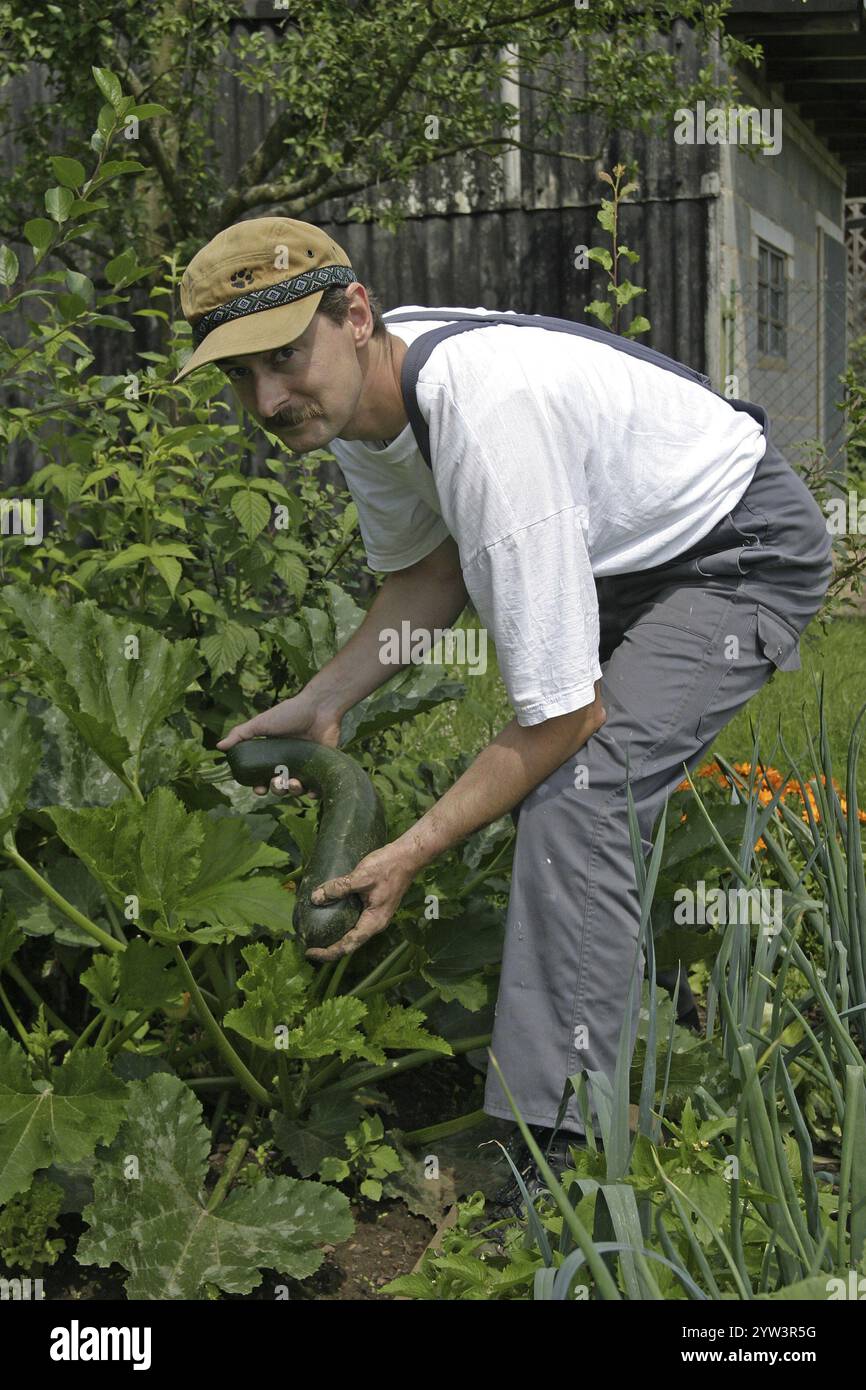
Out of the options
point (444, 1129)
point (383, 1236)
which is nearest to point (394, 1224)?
point (383, 1236)

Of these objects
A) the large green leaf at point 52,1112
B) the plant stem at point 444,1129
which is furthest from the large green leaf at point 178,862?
the plant stem at point 444,1129

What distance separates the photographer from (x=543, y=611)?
2.16 meters

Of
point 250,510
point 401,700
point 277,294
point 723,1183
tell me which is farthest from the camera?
point 250,510

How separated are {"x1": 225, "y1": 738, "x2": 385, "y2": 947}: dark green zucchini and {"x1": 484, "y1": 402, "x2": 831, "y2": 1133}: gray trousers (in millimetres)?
267

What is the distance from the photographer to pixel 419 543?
287 cm

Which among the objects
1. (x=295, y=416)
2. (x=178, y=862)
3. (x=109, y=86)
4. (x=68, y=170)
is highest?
(x=109, y=86)

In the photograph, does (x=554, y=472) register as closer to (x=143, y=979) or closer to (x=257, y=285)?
(x=257, y=285)

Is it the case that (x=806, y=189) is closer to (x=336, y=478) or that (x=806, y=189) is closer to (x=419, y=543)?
(x=336, y=478)

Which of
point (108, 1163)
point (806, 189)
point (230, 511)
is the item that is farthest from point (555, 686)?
point (806, 189)

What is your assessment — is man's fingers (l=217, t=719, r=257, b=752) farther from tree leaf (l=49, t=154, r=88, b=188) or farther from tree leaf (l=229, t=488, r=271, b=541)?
tree leaf (l=49, t=154, r=88, b=188)

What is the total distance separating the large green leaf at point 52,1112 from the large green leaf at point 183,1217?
0.08 meters

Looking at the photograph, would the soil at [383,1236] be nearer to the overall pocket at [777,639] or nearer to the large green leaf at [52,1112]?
the large green leaf at [52,1112]

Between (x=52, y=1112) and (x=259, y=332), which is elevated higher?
(x=259, y=332)

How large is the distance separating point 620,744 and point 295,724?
73 centimetres
